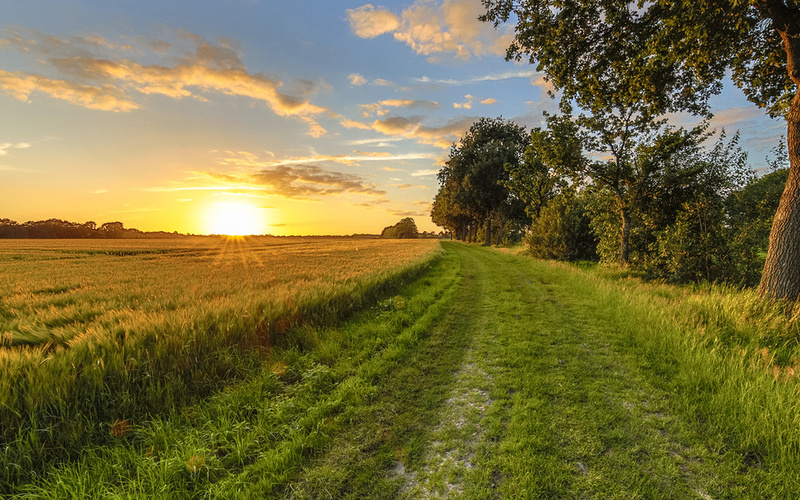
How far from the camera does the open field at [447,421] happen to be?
3002 mm

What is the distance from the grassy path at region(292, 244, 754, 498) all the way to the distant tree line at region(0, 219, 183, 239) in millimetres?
136465

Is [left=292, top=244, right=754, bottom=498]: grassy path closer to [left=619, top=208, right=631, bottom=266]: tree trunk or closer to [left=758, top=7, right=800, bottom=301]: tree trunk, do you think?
[left=758, top=7, right=800, bottom=301]: tree trunk

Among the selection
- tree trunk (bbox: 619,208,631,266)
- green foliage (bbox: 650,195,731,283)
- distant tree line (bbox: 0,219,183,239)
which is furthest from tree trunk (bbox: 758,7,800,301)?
distant tree line (bbox: 0,219,183,239)

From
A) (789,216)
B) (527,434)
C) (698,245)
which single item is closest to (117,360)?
(527,434)

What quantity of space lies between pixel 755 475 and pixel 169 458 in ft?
20.8

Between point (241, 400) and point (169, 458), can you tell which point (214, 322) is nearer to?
point (241, 400)

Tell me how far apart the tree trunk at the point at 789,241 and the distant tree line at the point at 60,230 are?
141 m

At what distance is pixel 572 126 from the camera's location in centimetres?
1716

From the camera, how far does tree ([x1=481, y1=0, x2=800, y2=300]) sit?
7.64 metres

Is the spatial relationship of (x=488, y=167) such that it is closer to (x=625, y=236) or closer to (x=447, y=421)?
(x=625, y=236)

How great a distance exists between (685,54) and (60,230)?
158927 mm

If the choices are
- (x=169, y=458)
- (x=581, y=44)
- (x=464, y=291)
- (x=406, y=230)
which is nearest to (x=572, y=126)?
(x=581, y=44)

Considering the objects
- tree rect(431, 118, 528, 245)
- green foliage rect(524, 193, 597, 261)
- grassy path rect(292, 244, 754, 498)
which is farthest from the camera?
tree rect(431, 118, 528, 245)

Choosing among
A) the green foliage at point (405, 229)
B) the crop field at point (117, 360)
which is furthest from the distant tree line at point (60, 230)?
the crop field at point (117, 360)
